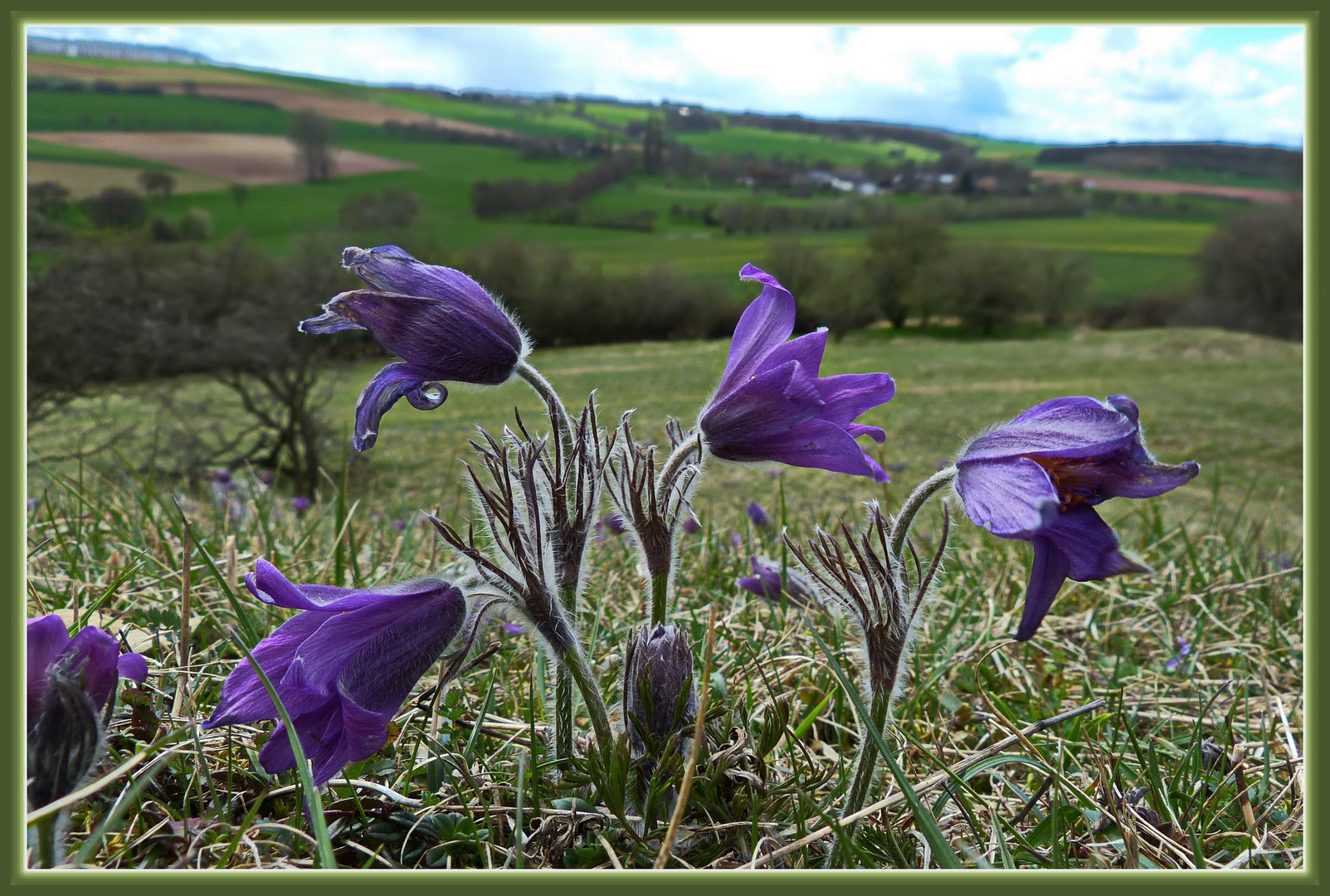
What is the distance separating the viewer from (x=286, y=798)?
1.45 meters

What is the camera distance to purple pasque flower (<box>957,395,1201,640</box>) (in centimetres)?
104

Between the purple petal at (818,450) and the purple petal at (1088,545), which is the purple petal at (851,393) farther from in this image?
Answer: the purple petal at (1088,545)

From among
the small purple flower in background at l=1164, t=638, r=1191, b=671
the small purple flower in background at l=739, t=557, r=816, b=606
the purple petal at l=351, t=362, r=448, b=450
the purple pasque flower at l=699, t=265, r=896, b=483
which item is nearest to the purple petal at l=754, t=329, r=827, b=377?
the purple pasque flower at l=699, t=265, r=896, b=483

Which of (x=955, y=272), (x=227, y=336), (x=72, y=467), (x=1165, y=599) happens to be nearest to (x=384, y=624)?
(x=1165, y=599)

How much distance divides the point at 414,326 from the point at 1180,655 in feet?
7.62

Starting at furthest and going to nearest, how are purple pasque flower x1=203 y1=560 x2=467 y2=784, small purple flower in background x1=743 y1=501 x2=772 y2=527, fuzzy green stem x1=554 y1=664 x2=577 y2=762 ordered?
small purple flower in background x1=743 y1=501 x2=772 y2=527
fuzzy green stem x1=554 y1=664 x2=577 y2=762
purple pasque flower x1=203 y1=560 x2=467 y2=784

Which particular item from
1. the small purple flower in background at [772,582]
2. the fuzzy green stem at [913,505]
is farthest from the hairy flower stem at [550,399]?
the small purple flower in background at [772,582]

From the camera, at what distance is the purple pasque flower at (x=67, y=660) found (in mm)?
1057

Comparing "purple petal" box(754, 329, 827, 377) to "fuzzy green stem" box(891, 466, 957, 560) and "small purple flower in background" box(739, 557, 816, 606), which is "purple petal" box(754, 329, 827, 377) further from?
"small purple flower in background" box(739, 557, 816, 606)

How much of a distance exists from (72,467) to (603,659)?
5.47m

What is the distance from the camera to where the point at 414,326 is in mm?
1216

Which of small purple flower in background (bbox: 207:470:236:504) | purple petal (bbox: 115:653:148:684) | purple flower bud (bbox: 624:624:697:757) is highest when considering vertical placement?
purple flower bud (bbox: 624:624:697:757)

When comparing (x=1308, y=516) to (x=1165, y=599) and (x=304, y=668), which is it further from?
(x=1165, y=599)

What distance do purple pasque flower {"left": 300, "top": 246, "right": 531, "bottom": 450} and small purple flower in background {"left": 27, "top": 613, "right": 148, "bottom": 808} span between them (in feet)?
1.35
